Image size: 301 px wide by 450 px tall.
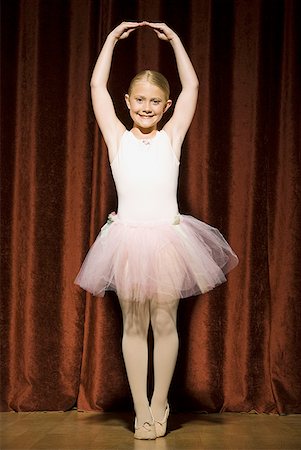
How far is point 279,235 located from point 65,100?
3.43 feet

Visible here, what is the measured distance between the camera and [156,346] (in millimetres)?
2428

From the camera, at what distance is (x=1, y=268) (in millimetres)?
2914

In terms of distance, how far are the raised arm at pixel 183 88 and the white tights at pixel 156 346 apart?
0.58 m

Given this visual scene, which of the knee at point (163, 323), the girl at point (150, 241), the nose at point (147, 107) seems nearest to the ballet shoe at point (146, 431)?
the girl at point (150, 241)

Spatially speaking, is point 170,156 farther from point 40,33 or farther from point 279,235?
point 40,33

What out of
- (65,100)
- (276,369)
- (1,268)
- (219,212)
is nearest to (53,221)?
(1,268)

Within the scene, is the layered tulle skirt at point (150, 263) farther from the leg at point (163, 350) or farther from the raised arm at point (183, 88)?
the raised arm at point (183, 88)

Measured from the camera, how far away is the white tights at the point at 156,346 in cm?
240

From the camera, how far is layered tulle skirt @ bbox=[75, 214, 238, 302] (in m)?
2.30

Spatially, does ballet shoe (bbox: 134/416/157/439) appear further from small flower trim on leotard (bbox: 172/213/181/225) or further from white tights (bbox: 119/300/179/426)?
small flower trim on leotard (bbox: 172/213/181/225)

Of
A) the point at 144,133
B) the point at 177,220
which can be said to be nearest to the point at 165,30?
the point at 144,133

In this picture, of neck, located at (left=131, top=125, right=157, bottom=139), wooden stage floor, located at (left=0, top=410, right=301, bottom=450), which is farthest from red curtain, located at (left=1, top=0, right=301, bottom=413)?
neck, located at (left=131, top=125, right=157, bottom=139)

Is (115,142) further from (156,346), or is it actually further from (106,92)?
(156,346)

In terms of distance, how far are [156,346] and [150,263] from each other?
32 cm
